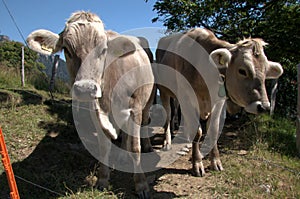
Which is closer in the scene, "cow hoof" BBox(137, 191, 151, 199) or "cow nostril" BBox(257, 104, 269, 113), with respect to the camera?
"cow nostril" BBox(257, 104, 269, 113)

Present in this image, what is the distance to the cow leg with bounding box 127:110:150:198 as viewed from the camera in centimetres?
Result: 351

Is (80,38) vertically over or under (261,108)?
over

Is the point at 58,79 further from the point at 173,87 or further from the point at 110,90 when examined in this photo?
the point at 110,90

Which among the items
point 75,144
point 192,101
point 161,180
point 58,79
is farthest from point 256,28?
point 58,79

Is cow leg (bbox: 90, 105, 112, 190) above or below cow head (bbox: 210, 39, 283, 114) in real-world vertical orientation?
below

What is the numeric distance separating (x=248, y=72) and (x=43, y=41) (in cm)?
259

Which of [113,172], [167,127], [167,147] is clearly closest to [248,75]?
[113,172]

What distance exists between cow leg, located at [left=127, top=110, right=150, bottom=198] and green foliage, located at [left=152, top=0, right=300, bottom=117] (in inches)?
140

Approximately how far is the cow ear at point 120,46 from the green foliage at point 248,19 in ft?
11.0

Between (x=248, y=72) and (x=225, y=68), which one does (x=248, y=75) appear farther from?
(x=225, y=68)

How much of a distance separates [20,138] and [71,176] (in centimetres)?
157

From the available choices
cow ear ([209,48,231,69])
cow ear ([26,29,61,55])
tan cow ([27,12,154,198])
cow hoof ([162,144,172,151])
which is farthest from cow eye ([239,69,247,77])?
cow hoof ([162,144,172,151])

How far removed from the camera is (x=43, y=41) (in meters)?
3.61

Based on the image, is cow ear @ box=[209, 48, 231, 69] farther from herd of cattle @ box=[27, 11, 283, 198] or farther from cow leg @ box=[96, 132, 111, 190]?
cow leg @ box=[96, 132, 111, 190]
